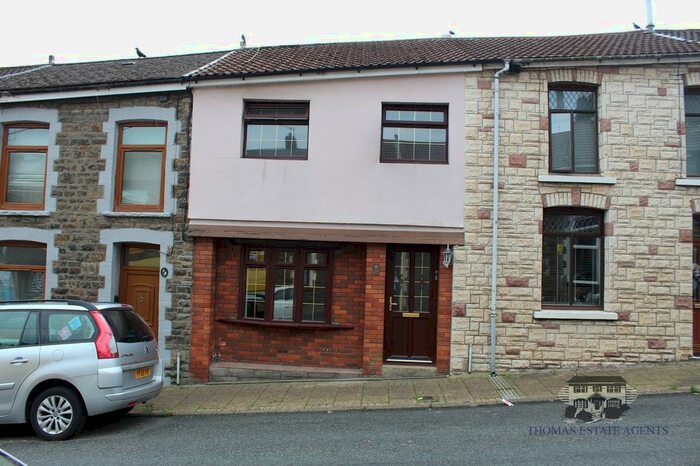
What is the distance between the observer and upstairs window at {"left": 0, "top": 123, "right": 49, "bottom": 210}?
1109cm

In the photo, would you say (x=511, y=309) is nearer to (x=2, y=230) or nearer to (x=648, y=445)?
(x=648, y=445)

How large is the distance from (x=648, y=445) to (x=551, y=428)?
3.54 feet

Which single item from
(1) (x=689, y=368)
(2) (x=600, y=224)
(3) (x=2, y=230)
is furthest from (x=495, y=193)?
(3) (x=2, y=230)

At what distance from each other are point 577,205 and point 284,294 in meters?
5.72

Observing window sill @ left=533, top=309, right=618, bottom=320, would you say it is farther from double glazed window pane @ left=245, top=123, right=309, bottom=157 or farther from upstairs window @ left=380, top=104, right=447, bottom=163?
double glazed window pane @ left=245, top=123, right=309, bottom=157

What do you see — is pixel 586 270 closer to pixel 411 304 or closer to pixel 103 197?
pixel 411 304

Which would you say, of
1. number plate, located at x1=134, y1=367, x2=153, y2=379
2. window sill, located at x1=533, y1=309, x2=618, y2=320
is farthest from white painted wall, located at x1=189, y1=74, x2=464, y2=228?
number plate, located at x1=134, y1=367, x2=153, y2=379

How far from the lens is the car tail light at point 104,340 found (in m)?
6.83

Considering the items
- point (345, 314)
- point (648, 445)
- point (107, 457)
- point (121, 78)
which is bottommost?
point (107, 457)

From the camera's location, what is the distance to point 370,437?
21.4ft

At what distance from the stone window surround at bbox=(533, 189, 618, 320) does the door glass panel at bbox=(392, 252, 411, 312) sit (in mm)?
2359

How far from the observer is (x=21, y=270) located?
11.0 m

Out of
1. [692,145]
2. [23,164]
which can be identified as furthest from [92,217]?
[692,145]

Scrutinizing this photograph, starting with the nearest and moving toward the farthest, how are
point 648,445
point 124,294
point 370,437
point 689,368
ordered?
1. point 648,445
2. point 370,437
3. point 689,368
4. point 124,294
